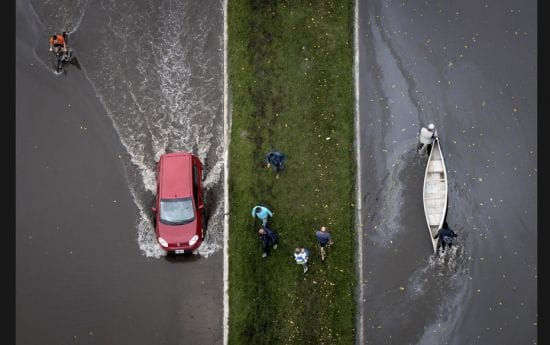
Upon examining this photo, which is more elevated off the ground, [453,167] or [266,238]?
[453,167]

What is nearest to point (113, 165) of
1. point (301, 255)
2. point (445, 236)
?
point (301, 255)

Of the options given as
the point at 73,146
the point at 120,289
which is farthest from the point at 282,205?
the point at 73,146

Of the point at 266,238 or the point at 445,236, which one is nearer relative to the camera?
the point at 266,238

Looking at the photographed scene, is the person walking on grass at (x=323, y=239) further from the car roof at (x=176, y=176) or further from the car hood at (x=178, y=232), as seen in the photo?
the car roof at (x=176, y=176)

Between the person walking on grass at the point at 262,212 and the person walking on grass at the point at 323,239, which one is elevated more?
the person walking on grass at the point at 262,212

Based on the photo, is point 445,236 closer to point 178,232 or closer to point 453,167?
point 453,167

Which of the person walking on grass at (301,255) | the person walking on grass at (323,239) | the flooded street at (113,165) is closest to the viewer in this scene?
the person walking on grass at (323,239)

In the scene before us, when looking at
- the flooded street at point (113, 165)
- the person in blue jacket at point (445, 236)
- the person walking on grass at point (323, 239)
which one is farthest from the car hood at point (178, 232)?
the person in blue jacket at point (445, 236)
